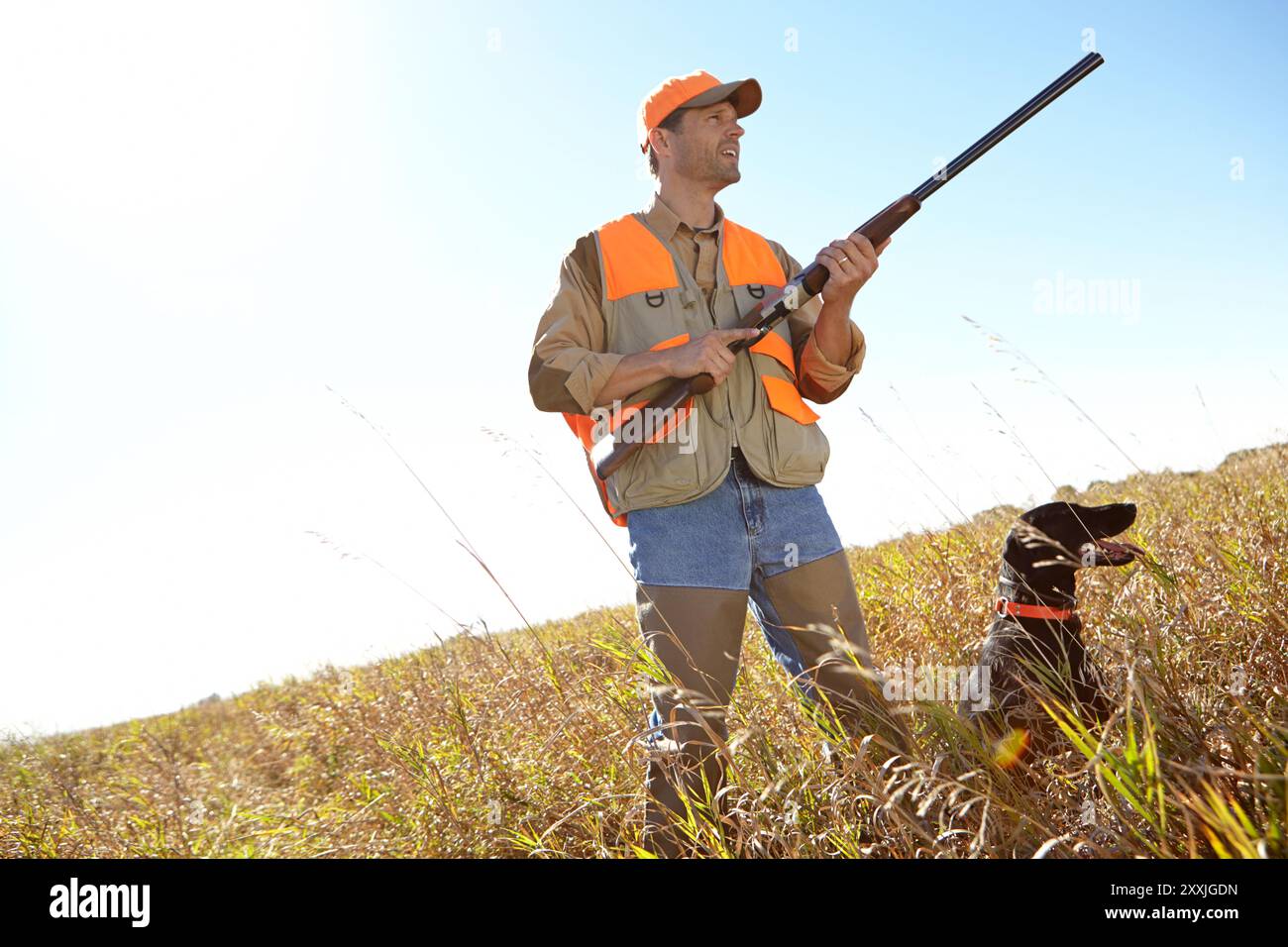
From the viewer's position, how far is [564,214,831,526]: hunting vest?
2.66 metres

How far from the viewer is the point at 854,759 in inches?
83.1

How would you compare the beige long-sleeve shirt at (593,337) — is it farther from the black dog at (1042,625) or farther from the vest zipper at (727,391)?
the black dog at (1042,625)

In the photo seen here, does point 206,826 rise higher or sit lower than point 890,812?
lower

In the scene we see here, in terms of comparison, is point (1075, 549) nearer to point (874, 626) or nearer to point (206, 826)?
point (874, 626)

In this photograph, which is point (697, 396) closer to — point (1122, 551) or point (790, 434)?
point (790, 434)

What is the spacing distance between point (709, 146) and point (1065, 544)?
6.38ft

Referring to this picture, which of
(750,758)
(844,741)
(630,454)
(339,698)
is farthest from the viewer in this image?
(339,698)

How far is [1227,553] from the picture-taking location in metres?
3.06

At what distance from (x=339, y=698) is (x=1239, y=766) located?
18.8ft

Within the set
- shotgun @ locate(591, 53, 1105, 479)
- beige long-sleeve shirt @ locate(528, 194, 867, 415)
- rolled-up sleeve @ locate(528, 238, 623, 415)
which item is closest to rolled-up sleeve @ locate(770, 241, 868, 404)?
beige long-sleeve shirt @ locate(528, 194, 867, 415)

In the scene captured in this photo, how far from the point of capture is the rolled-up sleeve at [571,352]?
2.65 meters
